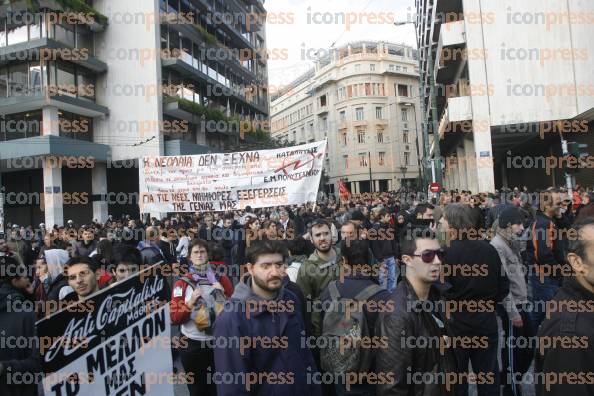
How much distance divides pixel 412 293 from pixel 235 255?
7323 millimetres

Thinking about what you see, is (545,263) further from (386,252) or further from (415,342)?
(415,342)

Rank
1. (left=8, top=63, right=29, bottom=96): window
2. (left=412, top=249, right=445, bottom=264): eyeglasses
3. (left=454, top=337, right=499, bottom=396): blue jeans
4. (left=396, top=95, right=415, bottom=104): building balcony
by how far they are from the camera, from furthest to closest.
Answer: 1. (left=396, top=95, right=415, bottom=104): building balcony
2. (left=8, top=63, right=29, bottom=96): window
3. (left=454, top=337, right=499, bottom=396): blue jeans
4. (left=412, top=249, right=445, bottom=264): eyeglasses

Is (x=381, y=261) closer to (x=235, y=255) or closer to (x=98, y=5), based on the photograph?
(x=235, y=255)

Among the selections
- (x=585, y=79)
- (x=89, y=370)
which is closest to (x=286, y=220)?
(x=89, y=370)

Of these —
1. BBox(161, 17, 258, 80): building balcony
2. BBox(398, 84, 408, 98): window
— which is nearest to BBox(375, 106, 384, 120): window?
BBox(398, 84, 408, 98): window

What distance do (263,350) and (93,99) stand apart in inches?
1075

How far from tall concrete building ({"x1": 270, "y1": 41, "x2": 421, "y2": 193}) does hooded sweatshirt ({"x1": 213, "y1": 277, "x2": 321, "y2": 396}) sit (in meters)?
59.3

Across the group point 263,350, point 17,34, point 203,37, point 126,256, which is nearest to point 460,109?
point 203,37

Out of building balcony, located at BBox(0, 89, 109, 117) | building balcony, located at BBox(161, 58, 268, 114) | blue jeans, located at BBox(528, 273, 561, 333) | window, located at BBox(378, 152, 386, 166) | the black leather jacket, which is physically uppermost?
building balcony, located at BBox(161, 58, 268, 114)

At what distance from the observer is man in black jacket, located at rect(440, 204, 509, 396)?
3994mm

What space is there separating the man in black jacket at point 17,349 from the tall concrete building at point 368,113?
59497 mm

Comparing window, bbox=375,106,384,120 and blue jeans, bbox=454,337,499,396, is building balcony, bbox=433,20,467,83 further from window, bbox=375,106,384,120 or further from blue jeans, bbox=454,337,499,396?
window, bbox=375,106,384,120

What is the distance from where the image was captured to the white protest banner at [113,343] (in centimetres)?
274

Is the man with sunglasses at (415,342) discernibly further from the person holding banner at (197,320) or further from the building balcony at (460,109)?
the building balcony at (460,109)
